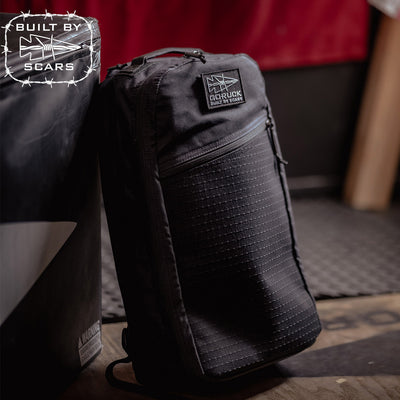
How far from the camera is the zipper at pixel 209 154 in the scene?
2.44ft

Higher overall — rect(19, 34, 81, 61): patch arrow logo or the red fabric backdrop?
rect(19, 34, 81, 61): patch arrow logo

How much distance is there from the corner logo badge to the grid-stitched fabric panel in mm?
199

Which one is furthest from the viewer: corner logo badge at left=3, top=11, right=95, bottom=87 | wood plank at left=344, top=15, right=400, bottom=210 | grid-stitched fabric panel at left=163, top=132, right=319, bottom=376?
wood plank at left=344, top=15, right=400, bottom=210

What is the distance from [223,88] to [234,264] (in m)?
0.26

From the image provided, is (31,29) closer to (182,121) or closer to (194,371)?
(182,121)

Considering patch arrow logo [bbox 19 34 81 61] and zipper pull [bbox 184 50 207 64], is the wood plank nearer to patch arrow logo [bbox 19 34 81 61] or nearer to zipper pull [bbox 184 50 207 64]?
zipper pull [bbox 184 50 207 64]

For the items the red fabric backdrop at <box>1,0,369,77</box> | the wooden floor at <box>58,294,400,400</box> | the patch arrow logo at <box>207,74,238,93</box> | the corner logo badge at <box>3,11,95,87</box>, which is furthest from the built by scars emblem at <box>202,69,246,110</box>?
the red fabric backdrop at <box>1,0,369,77</box>

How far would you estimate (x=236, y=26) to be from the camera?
1.48m

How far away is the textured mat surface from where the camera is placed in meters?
1.17

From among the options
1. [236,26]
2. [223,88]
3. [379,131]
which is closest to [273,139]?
[223,88]

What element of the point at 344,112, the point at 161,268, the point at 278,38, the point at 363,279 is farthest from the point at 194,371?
the point at 344,112

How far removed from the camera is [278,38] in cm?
154

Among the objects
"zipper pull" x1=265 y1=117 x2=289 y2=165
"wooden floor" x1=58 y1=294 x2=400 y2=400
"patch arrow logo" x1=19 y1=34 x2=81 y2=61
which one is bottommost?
"wooden floor" x1=58 y1=294 x2=400 y2=400

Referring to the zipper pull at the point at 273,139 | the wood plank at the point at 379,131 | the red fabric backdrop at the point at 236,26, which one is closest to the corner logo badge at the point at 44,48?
the zipper pull at the point at 273,139
